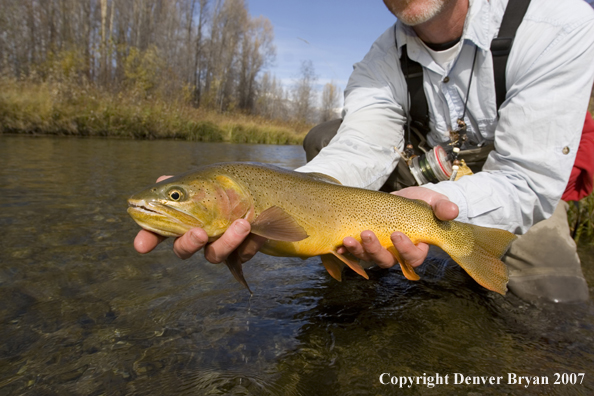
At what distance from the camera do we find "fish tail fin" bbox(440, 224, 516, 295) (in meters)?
1.98

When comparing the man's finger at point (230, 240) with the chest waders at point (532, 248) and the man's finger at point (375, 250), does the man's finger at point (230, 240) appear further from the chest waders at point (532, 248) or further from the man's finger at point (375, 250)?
the chest waders at point (532, 248)

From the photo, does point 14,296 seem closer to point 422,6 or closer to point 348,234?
point 348,234

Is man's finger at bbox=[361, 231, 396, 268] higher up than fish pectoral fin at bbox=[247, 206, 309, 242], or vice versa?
fish pectoral fin at bbox=[247, 206, 309, 242]

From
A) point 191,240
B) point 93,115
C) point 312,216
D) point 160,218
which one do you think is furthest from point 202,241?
point 93,115

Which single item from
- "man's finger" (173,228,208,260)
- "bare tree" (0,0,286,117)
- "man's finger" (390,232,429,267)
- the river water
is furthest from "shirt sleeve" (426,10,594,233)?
"bare tree" (0,0,286,117)

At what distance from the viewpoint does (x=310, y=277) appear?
9.96 ft

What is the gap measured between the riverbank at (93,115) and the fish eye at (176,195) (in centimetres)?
1277

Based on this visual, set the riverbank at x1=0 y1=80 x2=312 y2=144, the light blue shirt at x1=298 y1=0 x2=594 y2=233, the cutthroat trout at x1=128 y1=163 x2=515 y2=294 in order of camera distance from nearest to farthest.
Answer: the cutthroat trout at x1=128 y1=163 x2=515 y2=294, the light blue shirt at x1=298 y1=0 x2=594 y2=233, the riverbank at x1=0 y1=80 x2=312 y2=144

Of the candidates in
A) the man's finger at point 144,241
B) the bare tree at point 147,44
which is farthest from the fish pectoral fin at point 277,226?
the bare tree at point 147,44

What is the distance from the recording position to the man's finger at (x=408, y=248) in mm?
1928

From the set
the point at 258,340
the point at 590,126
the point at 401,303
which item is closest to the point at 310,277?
the point at 401,303

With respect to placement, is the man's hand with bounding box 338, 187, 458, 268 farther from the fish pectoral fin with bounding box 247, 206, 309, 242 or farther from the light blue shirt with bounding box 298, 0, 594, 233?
the fish pectoral fin with bounding box 247, 206, 309, 242

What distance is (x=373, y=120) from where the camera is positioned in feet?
10.1

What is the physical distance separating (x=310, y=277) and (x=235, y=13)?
38.5 m
